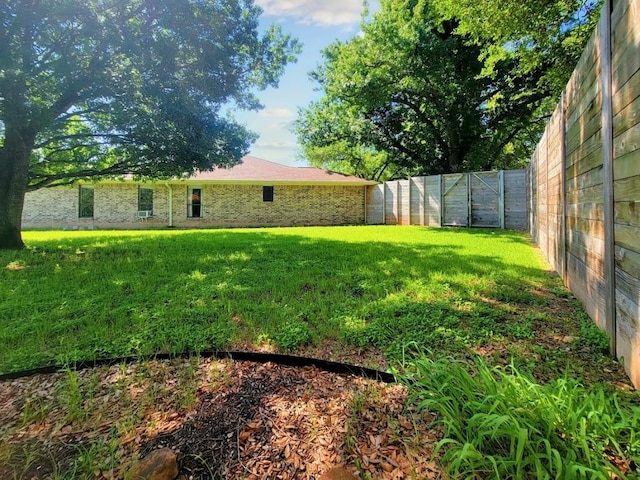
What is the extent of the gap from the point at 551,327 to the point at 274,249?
501 cm

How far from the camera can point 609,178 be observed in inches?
82.9

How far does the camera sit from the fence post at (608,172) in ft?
6.89

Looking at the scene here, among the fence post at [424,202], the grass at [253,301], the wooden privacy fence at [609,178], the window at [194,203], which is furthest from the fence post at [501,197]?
the window at [194,203]

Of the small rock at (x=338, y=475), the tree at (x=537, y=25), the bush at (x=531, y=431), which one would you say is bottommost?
the small rock at (x=338, y=475)

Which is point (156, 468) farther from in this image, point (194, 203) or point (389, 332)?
point (194, 203)

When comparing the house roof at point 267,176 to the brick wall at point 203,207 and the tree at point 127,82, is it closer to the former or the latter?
the brick wall at point 203,207

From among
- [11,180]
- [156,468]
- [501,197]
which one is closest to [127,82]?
[11,180]

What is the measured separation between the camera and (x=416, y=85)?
1264 centimetres

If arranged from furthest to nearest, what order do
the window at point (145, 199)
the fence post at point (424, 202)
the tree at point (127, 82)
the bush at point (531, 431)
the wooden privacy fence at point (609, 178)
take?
the window at point (145, 199) → the fence post at point (424, 202) → the tree at point (127, 82) → the wooden privacy fence at point (609, 178) → the bush at point (531, 431)

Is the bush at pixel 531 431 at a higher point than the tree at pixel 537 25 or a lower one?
lower

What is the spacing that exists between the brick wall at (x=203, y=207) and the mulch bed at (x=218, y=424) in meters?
14.0

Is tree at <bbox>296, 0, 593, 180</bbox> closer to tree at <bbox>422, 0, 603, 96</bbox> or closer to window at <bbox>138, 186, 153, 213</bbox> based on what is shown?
tree at <bbox>422, 0, 603, 96</bbox>

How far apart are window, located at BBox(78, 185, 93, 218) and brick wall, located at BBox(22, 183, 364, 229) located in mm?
161

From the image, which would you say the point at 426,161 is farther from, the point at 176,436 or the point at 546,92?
the point at 176,436
